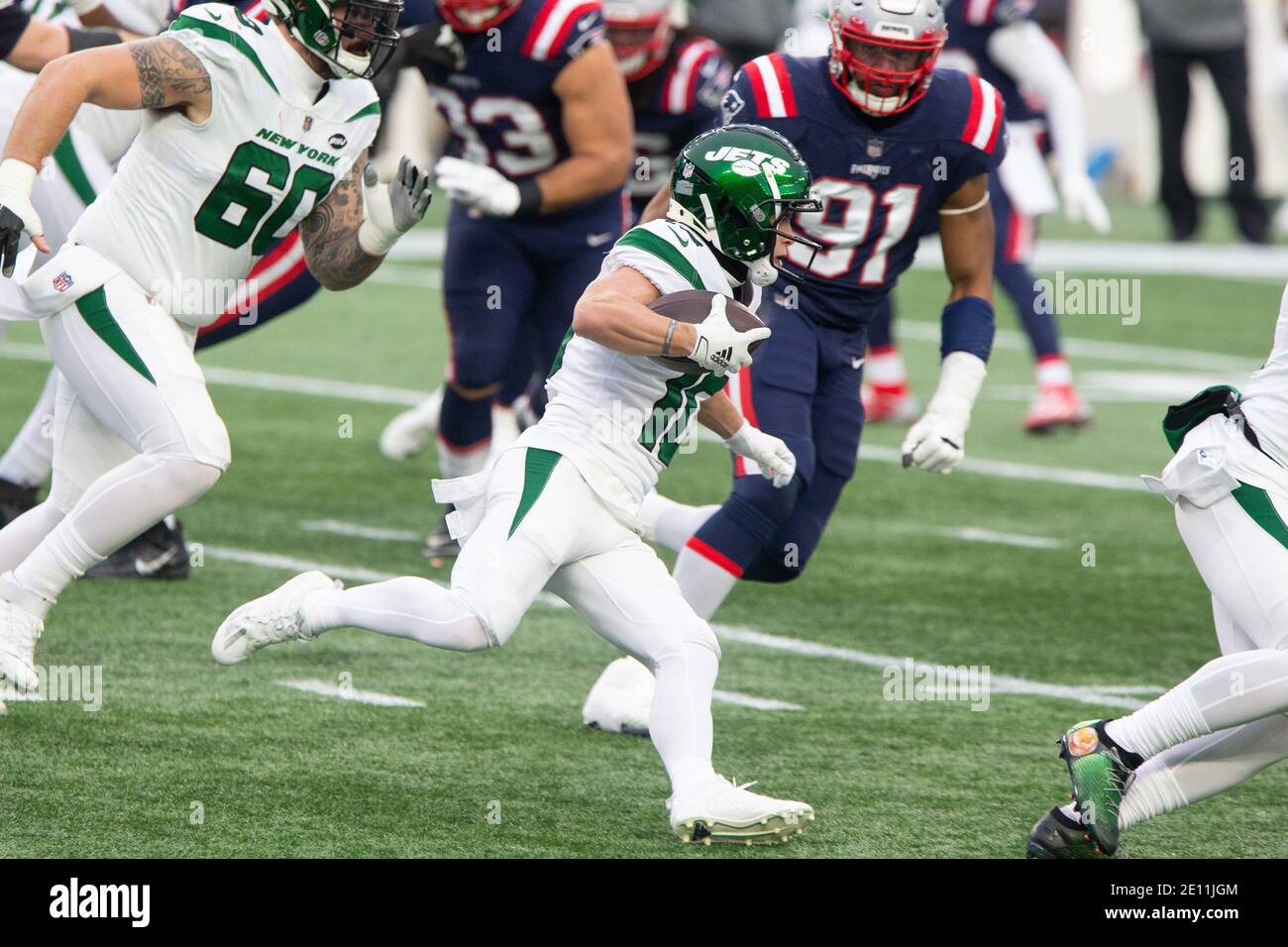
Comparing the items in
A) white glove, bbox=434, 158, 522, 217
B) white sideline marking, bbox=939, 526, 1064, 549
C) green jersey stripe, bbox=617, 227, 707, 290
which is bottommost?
white sideline marking, bbox=939, 526, 1064, 549

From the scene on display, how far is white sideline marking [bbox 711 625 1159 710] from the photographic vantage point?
219 inches

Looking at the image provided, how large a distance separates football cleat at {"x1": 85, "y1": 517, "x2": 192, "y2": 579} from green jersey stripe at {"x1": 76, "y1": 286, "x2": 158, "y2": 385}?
1.74 m

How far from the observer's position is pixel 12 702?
16.4 feet

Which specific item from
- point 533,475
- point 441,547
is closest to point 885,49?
point 533,475

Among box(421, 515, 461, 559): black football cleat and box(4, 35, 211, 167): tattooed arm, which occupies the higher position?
box(4, 35, 211, 167): tattooed arm

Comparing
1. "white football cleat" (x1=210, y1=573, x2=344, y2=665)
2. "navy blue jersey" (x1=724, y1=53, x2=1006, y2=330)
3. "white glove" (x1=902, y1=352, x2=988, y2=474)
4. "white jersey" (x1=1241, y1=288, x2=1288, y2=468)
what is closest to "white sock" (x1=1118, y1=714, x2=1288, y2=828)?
"white jersey" (x1=1241, y1=288, x2=1288, y2=468)

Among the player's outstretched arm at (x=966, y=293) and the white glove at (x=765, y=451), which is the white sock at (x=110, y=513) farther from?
the player's outstretched arm at (x=966, y=293)

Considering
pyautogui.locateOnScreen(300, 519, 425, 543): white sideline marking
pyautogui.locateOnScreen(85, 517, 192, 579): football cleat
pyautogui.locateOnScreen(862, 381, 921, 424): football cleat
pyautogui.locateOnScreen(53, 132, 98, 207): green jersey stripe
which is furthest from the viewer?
pyautogui.locateOnScreen(862, 381, 921, 424): football cleat

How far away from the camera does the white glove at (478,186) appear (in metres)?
6.24

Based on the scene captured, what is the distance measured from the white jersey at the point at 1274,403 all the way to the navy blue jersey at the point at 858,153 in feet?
3.61

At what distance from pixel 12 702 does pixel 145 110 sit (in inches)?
55.0

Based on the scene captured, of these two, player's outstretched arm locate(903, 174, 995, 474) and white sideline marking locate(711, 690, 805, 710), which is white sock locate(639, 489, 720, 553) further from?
player's outstretched arm locate(903, 174, 995, 474)

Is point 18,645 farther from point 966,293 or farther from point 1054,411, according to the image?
point 1054,411

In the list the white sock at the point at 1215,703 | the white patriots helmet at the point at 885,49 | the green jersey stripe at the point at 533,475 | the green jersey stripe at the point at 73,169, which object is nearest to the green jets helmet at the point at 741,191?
the green jersey stripe at the point at 533,475
